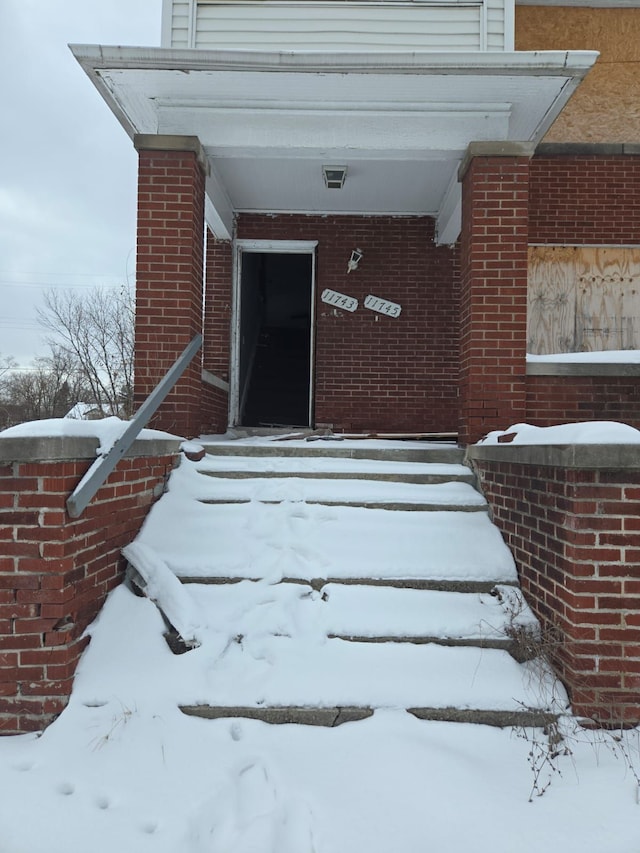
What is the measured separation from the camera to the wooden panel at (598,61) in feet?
22.8

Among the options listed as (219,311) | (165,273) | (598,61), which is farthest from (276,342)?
(165,273)

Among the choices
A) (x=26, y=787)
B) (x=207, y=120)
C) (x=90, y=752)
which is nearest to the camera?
(x=26, y=787)

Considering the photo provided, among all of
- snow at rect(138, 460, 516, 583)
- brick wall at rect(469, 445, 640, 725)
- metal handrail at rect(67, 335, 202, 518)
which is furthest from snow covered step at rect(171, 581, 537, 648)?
metal handrail at rect(67, 335, 202, 518)

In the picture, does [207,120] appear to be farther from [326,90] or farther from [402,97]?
[402,97]

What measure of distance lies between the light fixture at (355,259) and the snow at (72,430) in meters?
4.35

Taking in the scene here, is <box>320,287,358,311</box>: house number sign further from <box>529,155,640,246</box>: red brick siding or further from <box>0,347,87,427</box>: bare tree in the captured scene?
<box>0,347,87,427</box>: bare tree

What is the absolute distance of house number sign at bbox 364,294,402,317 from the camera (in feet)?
22.5

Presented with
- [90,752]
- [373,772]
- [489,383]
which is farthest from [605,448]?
[90,752]

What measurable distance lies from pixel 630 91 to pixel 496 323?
4752 millimetres

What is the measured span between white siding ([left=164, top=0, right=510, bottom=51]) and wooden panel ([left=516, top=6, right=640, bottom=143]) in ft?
8.62

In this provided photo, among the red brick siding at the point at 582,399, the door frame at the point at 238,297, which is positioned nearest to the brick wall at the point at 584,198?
the door frame at the point at 238,297

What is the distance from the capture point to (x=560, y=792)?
2121mm

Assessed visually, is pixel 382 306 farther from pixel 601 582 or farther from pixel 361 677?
pixel 361 677

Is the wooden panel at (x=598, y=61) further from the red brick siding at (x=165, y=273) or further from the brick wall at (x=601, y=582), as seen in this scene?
the brick wall at (x=601, y=582)
